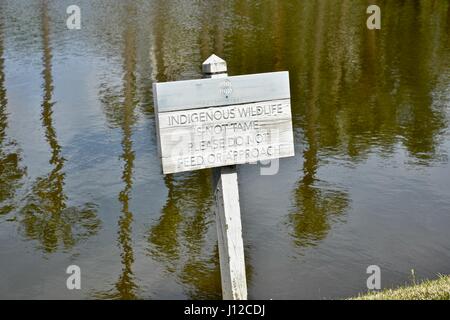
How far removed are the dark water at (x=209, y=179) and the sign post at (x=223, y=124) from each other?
129 inches

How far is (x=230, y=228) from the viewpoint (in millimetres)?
6039

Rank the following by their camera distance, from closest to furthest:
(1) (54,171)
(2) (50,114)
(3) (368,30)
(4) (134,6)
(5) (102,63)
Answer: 1. (1) (54,171)
2. (2) (50,114)
3. (5) (102,63)
4. (3) (368,30)
5. (4) (134,6)

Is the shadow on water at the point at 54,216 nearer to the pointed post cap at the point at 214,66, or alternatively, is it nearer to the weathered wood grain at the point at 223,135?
the weathered wood grain at the point at 223,135

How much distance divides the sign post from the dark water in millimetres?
3271

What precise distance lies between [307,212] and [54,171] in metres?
4.66

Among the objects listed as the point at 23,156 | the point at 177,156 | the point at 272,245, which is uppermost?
the point at 177,156

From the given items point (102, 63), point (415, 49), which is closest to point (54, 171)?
point (102, 63)

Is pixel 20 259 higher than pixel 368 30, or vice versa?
pixel 368 30

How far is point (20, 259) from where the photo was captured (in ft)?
31.8

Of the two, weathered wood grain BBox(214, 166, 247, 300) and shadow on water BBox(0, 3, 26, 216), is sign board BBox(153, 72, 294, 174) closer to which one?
weathered wood grain BBox(214, 166, 247, 300)

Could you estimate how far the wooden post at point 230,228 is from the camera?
5996mm

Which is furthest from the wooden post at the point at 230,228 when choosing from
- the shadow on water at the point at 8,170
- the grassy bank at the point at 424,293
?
the shadow on water at the point at 8,170

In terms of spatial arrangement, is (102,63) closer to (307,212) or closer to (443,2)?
(307,212)

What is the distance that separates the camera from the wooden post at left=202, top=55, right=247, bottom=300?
19.7 ft
